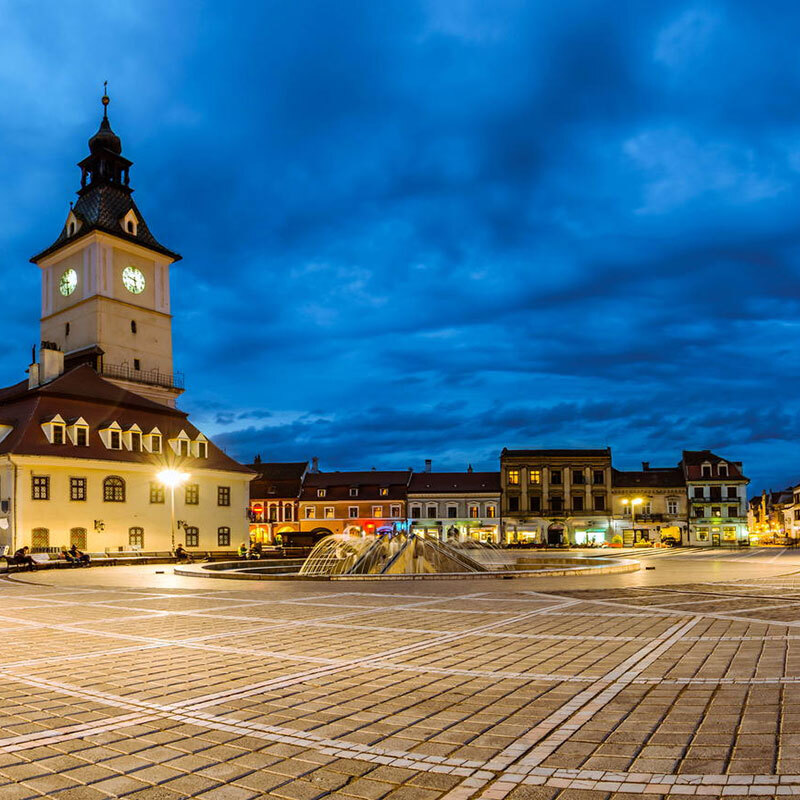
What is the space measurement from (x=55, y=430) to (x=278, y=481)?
45.6 metres

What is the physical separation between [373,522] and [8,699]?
79.3 metres

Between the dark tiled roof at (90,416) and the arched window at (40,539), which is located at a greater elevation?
the dark tiled roof at (90,416)

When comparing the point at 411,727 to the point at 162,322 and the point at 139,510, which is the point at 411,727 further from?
the point at 162,322

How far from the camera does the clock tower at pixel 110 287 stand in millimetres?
59034

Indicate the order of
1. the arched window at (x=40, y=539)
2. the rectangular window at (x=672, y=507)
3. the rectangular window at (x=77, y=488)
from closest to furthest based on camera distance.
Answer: the arched window at (x=40, y=539) → the rectangular window at (x=77, y=488) → the rectangular window at (x=672, y=507)

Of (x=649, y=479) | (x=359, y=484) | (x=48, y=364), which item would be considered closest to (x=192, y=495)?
(x=48, y=364)

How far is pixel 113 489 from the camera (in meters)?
46.9

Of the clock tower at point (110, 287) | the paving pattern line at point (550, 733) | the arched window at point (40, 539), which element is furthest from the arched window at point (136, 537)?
the paving pattern line at point (550, 733)

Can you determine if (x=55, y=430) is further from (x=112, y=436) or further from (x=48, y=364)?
(x=48, y=364)

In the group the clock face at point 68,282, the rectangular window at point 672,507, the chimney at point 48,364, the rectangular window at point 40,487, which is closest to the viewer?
the rectangular window at point 40,487

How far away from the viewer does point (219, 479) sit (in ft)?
179

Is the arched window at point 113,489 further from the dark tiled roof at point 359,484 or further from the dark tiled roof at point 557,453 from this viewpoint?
the dark tiled roof at point 557,453

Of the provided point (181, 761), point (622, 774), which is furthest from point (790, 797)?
point (181, 761)

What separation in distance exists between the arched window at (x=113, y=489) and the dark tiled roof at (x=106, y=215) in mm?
22250
